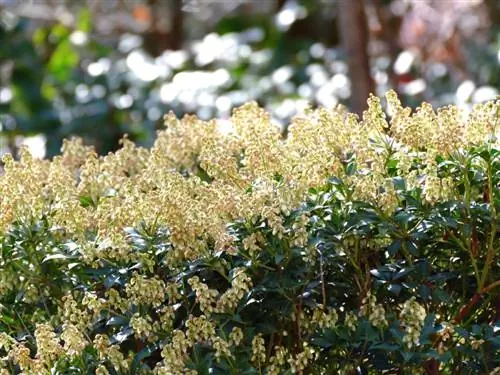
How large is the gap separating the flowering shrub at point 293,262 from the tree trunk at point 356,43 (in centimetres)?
386

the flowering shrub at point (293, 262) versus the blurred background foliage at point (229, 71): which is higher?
the blurred background foliage at point (229, 71)

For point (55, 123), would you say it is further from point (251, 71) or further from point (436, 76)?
point (436, 76)

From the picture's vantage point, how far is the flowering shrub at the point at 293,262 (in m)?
2.64

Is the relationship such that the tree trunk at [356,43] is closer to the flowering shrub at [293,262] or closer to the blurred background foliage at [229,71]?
the blurred background foliage at [229,71]

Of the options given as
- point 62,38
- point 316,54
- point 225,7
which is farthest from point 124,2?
point 316,54

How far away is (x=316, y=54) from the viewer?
27.4 ft

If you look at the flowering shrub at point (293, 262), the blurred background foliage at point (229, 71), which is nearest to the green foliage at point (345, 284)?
the flowering shrub at point (293, 262)

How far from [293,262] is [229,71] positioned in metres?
5.59

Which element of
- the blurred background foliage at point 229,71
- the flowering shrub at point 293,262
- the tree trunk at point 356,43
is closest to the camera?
the flowering shrub at point 293,262

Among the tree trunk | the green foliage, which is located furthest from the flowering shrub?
the tree trunk

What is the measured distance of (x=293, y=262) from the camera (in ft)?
8.82

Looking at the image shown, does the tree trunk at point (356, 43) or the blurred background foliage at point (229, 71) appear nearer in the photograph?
the tree trunk at point (356, 43)

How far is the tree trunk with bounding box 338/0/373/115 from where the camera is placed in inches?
266

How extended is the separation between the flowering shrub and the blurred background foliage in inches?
154
